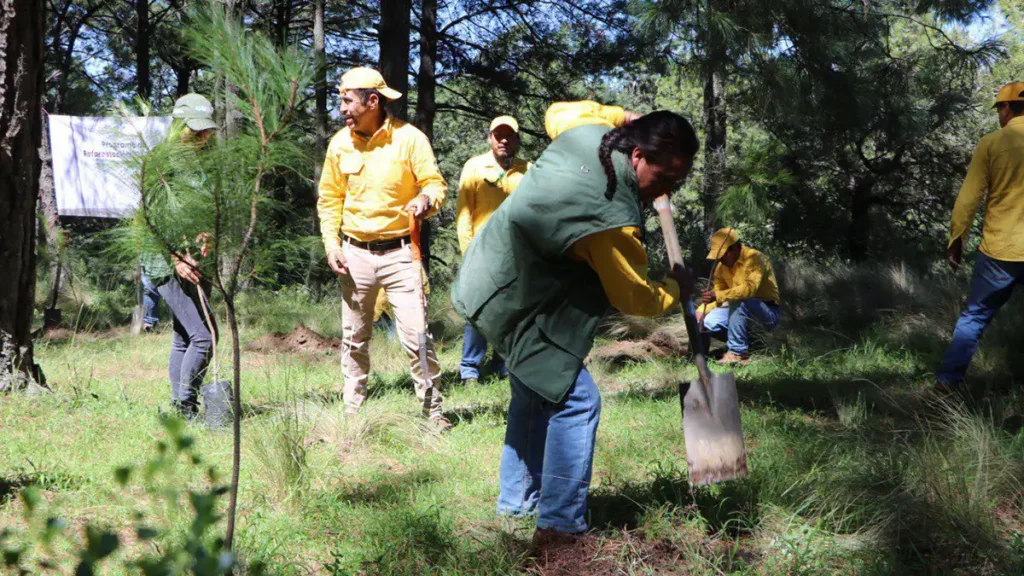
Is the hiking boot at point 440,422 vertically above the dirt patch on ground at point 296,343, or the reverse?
the hiking boot at point 440,422

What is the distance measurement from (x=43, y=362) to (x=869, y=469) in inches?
238

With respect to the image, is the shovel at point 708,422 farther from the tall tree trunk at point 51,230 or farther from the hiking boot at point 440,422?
the tall tree trunk at point 51,230

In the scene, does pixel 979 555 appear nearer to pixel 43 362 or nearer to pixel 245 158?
pixel 245 158

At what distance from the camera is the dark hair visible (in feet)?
8.80

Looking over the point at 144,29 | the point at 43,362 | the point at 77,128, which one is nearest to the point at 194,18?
the point at 43,362

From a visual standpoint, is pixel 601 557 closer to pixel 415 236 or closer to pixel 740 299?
pixel 415 236

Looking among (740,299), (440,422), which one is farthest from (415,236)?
(740,299)

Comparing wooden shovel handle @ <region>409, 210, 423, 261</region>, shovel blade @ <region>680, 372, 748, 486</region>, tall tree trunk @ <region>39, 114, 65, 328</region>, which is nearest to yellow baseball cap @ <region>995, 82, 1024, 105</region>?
shovel blade @ <region>680, 372, 748, 486</region>

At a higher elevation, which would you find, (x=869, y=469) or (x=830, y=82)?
(x=830, y=82)

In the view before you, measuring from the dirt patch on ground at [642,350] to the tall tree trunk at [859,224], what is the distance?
228 inches

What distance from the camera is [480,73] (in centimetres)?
1103

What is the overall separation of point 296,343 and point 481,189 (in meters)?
3.28

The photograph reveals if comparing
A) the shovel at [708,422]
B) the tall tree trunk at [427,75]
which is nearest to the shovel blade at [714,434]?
the shovel at [708,422]

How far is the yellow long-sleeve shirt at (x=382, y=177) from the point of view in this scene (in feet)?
15.4
